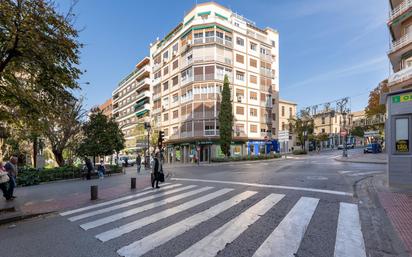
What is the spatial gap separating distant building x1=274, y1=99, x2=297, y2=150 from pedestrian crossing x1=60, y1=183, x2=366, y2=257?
47.0m

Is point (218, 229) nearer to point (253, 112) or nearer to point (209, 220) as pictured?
point (209, 220)

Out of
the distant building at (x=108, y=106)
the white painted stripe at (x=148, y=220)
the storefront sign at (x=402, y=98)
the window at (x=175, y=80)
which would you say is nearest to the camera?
the white painted stripe at (x=148, y=220)

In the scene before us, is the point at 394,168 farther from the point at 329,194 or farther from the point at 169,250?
the point at 169,250

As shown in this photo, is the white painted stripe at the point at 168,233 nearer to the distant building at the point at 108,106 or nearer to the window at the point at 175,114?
the window at the point at 175,114

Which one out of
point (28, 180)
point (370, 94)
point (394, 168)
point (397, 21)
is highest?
point (397, 21)

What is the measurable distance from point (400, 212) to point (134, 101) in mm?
63744

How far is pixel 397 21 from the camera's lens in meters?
20.9

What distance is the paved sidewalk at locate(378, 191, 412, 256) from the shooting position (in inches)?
185

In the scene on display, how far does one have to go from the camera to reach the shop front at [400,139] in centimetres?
907

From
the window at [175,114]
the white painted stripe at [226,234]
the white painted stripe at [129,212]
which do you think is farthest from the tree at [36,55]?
the window at [175,114]

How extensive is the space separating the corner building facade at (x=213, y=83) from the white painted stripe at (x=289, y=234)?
88.8ft

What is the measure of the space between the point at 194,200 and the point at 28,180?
12463 millimetres

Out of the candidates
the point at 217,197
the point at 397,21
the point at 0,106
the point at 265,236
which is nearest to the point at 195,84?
the point at 397,21

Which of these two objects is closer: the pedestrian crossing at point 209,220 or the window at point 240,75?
the pedestrian crossing at point 209,220
